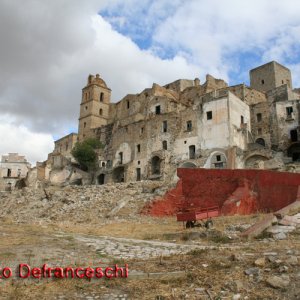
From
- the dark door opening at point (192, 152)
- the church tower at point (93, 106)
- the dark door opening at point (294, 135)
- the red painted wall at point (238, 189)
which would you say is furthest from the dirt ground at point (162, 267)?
the church tower at point (93, 106)

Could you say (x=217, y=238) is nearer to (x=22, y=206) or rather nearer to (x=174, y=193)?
(x=174, y=193)

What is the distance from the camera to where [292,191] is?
2094 cm

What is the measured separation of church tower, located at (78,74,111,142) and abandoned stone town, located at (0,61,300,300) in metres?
0.20

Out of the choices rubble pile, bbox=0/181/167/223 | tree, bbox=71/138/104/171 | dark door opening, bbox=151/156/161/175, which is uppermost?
tree, bbox=71/138/104/171

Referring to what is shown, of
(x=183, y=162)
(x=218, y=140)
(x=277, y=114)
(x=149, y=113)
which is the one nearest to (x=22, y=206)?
(x=183, y=162)

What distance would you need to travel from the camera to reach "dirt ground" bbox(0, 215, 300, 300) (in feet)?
22.7

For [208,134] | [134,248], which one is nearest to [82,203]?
[208,134]

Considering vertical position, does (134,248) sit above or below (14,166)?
below

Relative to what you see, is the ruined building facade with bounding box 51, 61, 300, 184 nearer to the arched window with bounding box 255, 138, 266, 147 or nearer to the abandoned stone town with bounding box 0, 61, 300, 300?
the arched window with bounding box 255, 138, 266, 147

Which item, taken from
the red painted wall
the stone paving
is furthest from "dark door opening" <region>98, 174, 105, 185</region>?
the stone paving

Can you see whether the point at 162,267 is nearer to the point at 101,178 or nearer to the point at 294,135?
the point at 294,135

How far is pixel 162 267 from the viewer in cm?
855

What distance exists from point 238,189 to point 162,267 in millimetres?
13913

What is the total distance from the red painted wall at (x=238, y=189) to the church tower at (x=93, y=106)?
43440 mm
